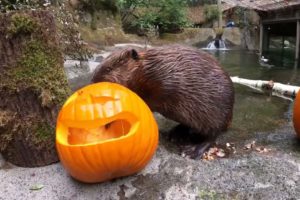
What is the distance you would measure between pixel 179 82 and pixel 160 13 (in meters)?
18.0

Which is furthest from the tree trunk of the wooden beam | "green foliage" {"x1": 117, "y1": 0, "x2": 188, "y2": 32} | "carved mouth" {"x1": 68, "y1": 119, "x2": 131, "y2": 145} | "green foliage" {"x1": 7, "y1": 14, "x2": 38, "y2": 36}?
"green foliage" {"x1": 117, "y1": 0, "x2": 188, "y2": 32}

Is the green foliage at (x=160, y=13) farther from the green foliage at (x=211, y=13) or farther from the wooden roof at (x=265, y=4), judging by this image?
the wooden roof at (x=265, y=4)

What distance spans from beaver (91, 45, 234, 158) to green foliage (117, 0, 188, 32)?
16.9 meters

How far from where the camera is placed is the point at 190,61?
301 centimetres

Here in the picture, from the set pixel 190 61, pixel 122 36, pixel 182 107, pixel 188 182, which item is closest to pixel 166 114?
pixel 182 107

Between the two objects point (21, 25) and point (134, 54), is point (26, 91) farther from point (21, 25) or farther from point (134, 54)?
point (134, 54)

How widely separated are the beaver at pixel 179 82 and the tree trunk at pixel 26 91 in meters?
0.42

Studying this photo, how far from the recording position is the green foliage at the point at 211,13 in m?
24.8

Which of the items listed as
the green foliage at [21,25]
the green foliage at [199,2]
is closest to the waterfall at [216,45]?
the green foliage at [199,2]

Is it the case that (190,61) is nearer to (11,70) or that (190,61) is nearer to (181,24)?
(11,70)

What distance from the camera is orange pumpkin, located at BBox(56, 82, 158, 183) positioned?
7.40 feet

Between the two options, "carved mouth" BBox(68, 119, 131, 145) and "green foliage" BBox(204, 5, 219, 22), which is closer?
"carved mouth" BBox(68, 119, 131, 145)

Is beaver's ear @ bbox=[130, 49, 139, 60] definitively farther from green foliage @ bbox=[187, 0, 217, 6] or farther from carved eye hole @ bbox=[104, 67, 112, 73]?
green foliage @ bbox=[187, 0, 217, 6]

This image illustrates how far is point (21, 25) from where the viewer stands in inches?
107
